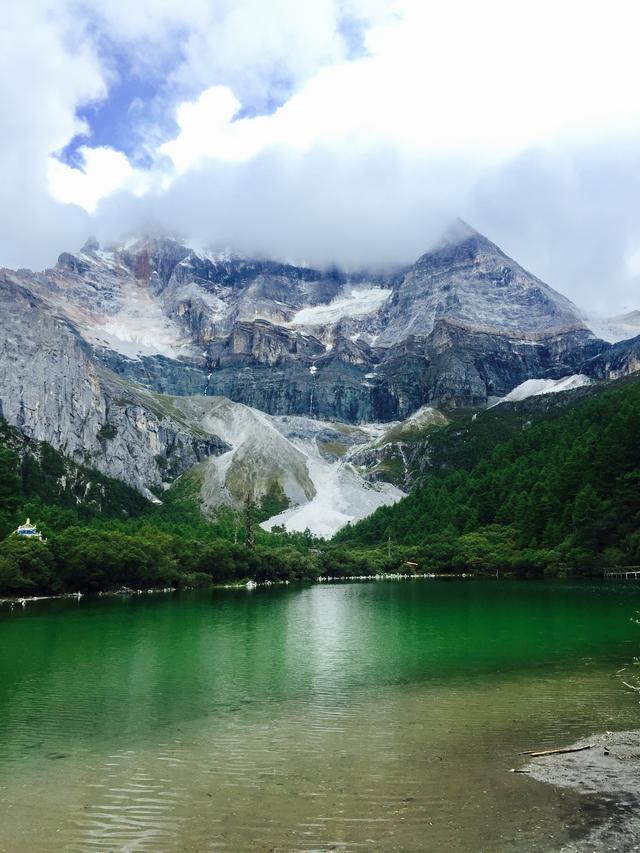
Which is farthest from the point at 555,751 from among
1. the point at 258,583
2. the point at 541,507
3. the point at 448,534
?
the point at 448,534

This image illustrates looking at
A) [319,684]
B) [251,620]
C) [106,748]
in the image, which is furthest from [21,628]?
[106,748]

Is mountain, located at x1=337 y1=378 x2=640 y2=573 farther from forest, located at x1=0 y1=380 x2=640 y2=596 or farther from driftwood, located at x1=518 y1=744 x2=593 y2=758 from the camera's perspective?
driftwood, located at x1=518 y1=744 x2=593 y2=758

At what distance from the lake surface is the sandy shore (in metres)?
0.30

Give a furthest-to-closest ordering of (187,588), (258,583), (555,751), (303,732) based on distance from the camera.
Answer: (258,583) < (187,588) < (303,732) < (555,751)

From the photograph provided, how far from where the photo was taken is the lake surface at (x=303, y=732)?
12234 mm

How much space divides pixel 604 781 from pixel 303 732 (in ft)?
28.3

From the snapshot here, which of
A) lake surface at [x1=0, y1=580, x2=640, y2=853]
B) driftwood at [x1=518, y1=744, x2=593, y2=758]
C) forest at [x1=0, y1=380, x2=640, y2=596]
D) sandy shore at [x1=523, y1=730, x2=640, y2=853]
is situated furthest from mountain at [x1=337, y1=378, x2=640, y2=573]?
driftwood at [x1=518, y1=744, x2=593, y2=758]

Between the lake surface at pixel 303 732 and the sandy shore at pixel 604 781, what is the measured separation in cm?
30

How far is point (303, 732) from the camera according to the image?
19578mm

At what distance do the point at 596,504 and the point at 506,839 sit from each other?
81537 millimetres

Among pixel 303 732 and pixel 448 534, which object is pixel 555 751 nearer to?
pixel 303 732

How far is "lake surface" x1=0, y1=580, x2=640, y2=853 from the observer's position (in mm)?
12234

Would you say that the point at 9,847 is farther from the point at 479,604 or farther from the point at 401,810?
the point at 479,604

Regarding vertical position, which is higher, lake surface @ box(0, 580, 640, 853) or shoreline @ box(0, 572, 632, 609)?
lake surface @ box(0, 580, 640, 853)
